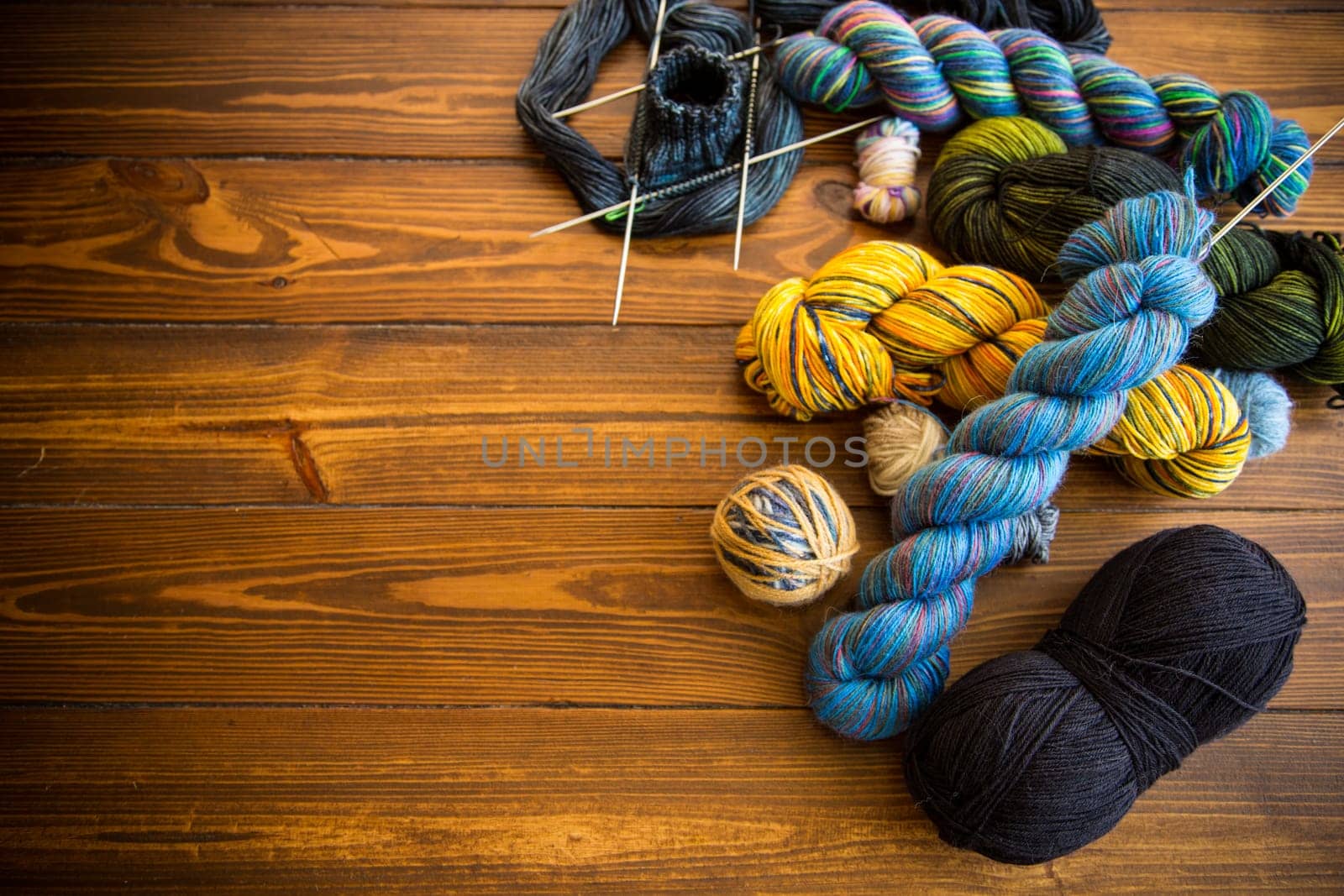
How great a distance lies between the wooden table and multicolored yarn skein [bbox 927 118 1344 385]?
0.46 feet

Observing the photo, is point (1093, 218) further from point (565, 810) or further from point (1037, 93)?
point (565, 810)

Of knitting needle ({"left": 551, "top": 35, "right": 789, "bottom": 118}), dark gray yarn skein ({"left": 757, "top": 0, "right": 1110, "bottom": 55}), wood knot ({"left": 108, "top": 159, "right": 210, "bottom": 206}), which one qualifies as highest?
dark gray yarn skein ({"left": 757, "top": 0, "right": 1110, "bottom": 55})

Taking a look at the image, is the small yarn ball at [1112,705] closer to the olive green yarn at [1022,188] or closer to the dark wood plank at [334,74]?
the olive green yarn at [1022,188]

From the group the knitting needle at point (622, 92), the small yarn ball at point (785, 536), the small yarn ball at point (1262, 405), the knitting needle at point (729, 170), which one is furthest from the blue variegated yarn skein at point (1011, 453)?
the knitting needle at point (622, 92)

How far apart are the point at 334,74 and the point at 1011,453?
3.37 ft

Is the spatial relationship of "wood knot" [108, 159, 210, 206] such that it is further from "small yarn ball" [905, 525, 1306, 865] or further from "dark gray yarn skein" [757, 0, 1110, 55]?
"small yarn ball" [905, 525, 1306, 865]

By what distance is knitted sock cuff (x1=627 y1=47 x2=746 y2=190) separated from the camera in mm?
1022

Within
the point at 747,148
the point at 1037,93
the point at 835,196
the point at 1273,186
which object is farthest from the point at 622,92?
the point at 1273,186

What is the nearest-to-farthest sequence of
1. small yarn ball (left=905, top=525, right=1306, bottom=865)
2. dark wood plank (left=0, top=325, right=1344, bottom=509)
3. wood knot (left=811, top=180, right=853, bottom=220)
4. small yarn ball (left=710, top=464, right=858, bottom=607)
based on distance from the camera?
small yarn ball (left=905, top=525, right=1306, bottom=865)
small yarn ball (left=710, top=464, right=858, bottom=607)
dark wood plank (left=0, top=325, right=1344, bottom=509)
wood knot (left=811, top=180, right=853, bottom=220)

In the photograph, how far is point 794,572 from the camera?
87 cm

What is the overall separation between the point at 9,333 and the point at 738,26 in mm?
1027

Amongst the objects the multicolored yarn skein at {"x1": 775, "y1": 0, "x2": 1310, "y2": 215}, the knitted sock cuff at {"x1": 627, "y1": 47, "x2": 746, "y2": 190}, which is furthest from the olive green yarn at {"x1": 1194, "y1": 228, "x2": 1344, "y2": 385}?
the knitted sock cuff at {"x1": 627, "y1": 47, "x2": 746, "y2": 190}

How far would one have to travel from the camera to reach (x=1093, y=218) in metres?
0.92

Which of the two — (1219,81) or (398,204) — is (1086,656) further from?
(398,204)
